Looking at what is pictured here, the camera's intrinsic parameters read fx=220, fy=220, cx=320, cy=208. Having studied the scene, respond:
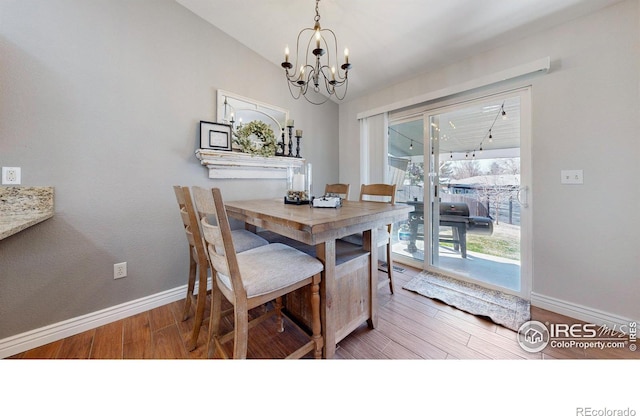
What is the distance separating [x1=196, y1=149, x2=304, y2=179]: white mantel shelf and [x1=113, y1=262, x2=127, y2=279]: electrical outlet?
3.35 feet

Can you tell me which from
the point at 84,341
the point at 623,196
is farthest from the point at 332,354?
the point at 623,196

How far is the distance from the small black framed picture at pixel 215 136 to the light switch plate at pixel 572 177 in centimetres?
293

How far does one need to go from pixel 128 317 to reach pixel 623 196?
3.82 meters

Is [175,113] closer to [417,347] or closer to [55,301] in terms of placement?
[55,301]

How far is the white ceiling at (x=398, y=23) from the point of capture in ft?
5.53

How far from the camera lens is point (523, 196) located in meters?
2.01

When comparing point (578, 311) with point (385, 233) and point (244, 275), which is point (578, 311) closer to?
point (385, 233)

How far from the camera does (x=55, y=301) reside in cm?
153

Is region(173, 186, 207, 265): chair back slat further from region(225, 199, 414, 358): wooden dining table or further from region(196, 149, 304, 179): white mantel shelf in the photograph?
region(196, 149, 304, 179): white mantel shelf

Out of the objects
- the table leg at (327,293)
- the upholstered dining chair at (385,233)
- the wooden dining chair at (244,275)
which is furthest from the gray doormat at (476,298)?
the wooden dining chair at (244,275)

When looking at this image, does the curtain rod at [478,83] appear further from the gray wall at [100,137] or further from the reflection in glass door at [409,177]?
the gray wall at [100,137]

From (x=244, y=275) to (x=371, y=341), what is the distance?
102 centimetres

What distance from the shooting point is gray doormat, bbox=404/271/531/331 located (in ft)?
5.73

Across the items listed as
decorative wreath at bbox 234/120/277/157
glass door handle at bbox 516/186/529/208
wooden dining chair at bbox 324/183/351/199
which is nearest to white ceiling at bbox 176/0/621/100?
decorative wreath at bbox 234/120/277/157
